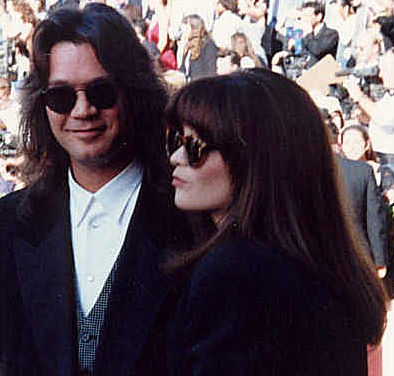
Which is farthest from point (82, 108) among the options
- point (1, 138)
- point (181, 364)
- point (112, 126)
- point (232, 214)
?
Answer: point (1, 138)

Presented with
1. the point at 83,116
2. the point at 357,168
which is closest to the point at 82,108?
the point at 83,116

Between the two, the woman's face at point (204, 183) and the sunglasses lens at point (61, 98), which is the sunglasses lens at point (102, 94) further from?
the woman's face at point (204, 183)

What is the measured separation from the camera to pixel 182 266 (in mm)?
1889

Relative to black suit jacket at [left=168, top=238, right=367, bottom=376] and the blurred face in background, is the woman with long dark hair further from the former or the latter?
the blurred face in background

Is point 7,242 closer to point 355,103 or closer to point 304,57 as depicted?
point 355,103

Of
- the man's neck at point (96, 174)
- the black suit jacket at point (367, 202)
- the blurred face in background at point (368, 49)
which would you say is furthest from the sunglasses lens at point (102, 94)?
the blurred face in background at point (368, 49)

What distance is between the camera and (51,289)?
2205 mm

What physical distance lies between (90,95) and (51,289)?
473mm

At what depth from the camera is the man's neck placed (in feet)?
7.58

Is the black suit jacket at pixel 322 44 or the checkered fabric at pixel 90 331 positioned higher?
the checkered fabric at pixel 90 331

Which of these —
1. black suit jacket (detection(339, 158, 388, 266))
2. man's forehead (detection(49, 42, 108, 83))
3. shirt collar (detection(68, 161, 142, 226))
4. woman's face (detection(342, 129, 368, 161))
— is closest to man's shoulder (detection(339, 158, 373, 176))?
black suit jacket (detection(339, 158, 388, 266))

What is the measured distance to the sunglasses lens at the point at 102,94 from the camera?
2.22m

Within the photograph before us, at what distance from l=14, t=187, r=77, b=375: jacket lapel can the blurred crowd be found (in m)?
3.89

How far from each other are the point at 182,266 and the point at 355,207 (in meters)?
3.39
